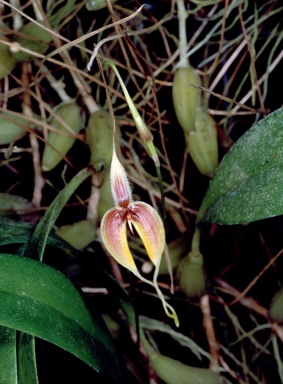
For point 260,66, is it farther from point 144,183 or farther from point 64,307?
point 64,307

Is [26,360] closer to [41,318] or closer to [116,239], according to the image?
[41,318]

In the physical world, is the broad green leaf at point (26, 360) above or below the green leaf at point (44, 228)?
below

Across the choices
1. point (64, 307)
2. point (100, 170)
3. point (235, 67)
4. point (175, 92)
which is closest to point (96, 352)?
point (64, 307)

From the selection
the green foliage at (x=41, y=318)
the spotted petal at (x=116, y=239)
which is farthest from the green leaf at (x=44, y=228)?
the spotted petal at (x=116, y=239)

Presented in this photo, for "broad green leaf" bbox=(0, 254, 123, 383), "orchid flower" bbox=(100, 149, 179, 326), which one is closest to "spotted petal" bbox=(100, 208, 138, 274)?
"orchid flower" bbox=(100, 149, 179, 326)

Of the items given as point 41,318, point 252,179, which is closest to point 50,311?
point 41,318

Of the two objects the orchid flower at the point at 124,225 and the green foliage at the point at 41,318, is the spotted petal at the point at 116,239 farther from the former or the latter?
the green foliage at the point at 41,318
